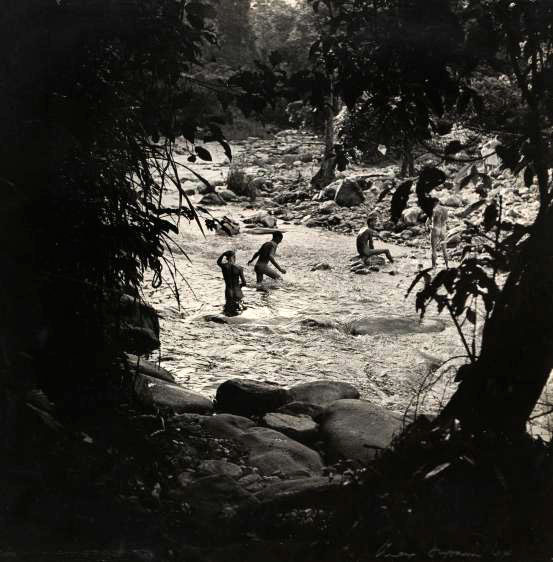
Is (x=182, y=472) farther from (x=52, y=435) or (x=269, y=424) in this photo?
(x=269, y=424)

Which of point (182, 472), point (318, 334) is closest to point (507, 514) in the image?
point (182, 472)

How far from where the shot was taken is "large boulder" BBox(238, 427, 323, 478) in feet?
14.3

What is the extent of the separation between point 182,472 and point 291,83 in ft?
6.79

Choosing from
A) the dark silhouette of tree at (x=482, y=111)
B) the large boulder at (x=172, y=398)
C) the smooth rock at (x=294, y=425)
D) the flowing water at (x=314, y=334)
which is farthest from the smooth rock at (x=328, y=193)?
the dark silhouette of tree at (x=482, y=111)

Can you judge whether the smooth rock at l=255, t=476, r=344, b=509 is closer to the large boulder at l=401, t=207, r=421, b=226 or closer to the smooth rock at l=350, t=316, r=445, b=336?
the smooth rock at l=350, t=316, r=445, b=336

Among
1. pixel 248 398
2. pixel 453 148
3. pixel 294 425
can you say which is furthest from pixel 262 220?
pixel 453 148

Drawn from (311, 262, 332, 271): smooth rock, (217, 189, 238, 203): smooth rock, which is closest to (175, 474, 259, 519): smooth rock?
(311, 262, 332, 271): smooth rock

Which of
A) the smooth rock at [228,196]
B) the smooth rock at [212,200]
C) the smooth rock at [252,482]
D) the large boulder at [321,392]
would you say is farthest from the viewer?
the smooth rock at [228,196]

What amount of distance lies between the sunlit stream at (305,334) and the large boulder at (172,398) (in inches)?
32.6

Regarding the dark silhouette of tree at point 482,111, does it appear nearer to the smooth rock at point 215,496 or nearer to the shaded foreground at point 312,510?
the shaded foreground at point 312,510

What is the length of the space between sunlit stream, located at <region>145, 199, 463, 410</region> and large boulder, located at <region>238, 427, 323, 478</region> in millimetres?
1429

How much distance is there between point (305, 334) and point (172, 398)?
3825 mm

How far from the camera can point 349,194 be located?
17.5 meters

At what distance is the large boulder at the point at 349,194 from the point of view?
17391mm
